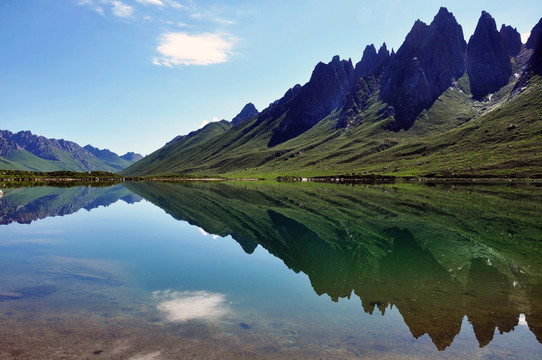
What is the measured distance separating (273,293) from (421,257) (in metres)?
15.0

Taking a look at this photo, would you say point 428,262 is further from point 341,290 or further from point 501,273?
point 341,290

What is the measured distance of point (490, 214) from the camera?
170ft

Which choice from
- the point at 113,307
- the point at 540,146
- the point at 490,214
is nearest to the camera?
the point at 113,307

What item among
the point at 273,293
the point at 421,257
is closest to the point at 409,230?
the point at 421,257

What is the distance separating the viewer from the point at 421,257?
27703 millimetres

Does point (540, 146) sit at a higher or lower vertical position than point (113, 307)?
higher

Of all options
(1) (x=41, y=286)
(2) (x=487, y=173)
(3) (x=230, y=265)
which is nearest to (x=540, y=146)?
(2) (x=487, y=173)

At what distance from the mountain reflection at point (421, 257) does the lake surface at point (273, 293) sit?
0.37ft

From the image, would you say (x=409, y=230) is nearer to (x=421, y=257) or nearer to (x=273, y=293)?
(x=421, y=257)

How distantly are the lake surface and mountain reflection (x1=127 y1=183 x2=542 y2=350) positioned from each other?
113 millimetres

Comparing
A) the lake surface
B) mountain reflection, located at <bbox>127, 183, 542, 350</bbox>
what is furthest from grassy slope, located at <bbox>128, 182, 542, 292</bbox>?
the lake surface

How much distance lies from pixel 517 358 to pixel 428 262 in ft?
45.7

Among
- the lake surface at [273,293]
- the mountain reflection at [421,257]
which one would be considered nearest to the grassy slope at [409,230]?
the mountain reflection at [421,257]

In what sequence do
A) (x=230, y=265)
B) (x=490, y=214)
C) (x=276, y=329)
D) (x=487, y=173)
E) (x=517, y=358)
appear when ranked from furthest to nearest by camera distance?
(x=487, y=173) < (x=490, y=214) < (x=230, y=265) < (x=276, y=329) < (x=517, y=358)
